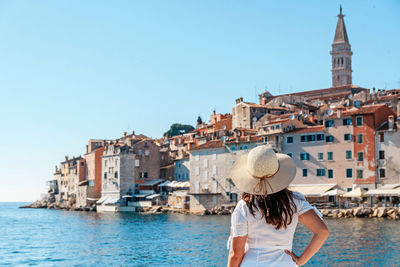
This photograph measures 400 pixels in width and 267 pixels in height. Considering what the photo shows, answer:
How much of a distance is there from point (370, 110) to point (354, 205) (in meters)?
8.51

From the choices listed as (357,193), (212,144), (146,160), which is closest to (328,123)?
(357,193)

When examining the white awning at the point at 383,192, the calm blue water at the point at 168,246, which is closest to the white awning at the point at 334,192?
the white awning at the point at 383,192

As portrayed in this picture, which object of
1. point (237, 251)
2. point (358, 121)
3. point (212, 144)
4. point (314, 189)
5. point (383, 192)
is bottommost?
point (383, 192)

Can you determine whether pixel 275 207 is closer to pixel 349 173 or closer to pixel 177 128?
pixel 349 173

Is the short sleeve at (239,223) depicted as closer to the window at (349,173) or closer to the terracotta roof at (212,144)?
the window at (349,173)

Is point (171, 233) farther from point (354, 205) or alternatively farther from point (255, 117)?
point (255, 117)

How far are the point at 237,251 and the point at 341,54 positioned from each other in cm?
11600

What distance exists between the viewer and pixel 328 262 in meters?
20.9

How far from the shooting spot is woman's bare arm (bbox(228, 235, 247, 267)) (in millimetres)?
3361

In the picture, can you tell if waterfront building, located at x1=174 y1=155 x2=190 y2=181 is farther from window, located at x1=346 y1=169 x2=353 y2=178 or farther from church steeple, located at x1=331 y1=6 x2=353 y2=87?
church steeple, located at x1=331 y1=6 x2=353 y2=87

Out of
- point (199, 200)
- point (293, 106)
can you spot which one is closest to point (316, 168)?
point (199, 200)

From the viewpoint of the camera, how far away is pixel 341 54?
374 ft

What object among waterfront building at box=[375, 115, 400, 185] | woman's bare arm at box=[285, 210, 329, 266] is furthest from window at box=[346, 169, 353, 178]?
woman's bare arm at box=[285, 210, 329, 266]

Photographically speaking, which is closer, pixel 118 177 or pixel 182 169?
pixel 118 177
